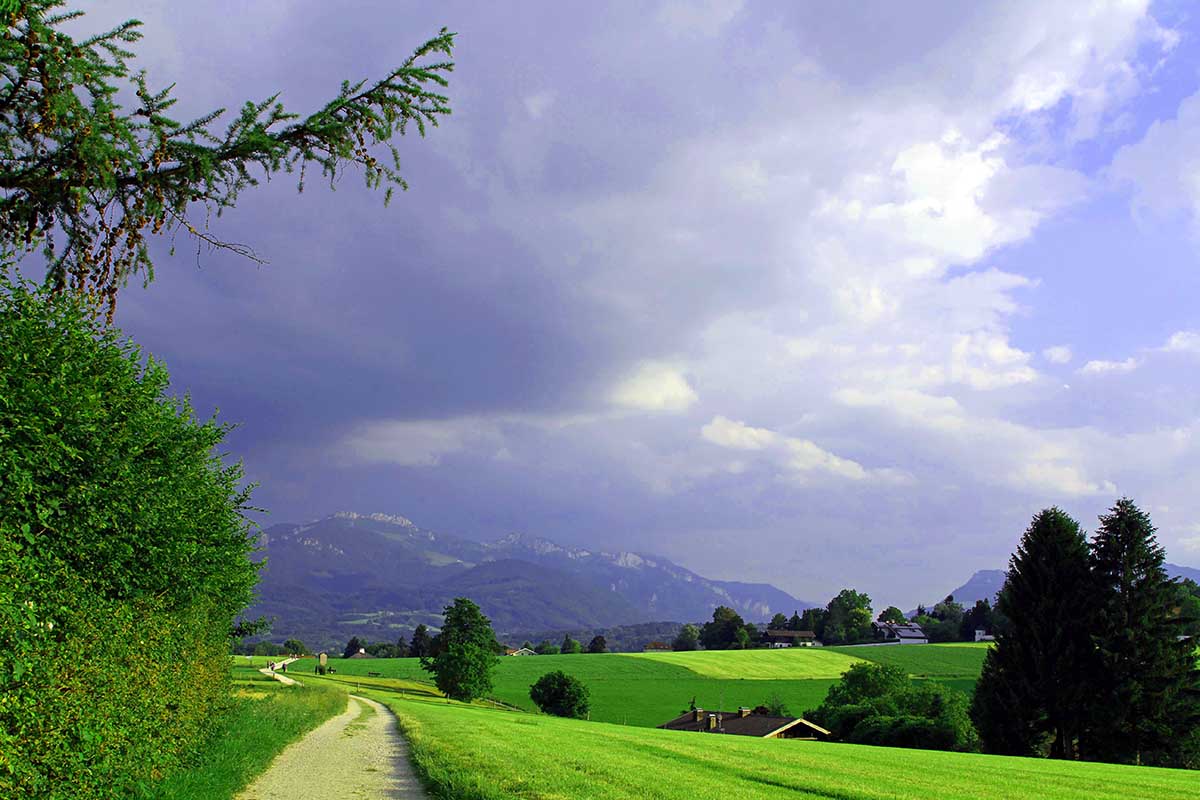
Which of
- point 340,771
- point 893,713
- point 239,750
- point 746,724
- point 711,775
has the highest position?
point 239,750

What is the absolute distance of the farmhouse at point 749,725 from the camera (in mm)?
63000

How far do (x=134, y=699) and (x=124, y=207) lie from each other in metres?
7.97

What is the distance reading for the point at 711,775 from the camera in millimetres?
18656

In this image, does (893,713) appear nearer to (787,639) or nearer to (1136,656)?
(1136,656)

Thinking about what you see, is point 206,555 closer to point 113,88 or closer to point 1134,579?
point 113,88

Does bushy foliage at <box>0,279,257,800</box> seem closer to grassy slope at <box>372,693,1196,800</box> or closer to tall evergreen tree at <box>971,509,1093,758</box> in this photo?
grassy slope at <box>372,693,1196,800</box>

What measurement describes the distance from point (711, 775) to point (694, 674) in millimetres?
102659

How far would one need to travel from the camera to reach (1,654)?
7164 millimetres

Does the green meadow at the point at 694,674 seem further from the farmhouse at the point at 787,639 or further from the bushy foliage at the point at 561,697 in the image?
the farmhouse at the point at 787,639

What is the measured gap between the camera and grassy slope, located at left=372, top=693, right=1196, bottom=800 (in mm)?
14656

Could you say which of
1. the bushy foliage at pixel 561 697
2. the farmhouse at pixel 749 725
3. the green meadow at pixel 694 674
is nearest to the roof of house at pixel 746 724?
the farmhouse at pixel 749 725

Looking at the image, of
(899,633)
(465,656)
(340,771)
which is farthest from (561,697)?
(899,633)

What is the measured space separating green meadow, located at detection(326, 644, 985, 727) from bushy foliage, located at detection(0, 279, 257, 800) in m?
70.7

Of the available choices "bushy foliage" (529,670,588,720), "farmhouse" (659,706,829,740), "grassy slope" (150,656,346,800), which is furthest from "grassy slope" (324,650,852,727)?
"grassy slope" (150,656,346,800)
